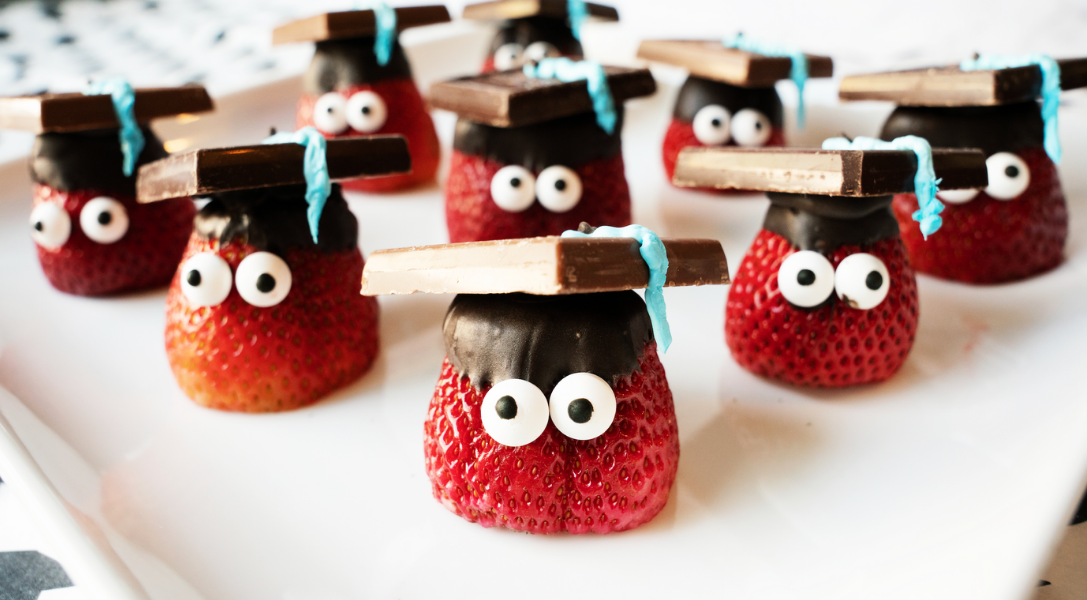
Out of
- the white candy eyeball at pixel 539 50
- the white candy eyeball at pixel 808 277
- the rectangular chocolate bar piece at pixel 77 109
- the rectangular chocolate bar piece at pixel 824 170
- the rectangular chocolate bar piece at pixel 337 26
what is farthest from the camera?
the white candy eyeball at pixel 539 50

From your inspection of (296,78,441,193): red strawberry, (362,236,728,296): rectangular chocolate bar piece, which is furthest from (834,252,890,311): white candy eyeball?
(296,78,441,193): red strawberry

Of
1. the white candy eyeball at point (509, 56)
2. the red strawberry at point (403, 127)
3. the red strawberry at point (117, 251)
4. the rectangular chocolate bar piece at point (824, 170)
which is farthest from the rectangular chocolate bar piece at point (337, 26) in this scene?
the rectangular chocolate bar piece at point (824, 170)

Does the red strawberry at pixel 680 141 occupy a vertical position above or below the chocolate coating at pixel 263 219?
above

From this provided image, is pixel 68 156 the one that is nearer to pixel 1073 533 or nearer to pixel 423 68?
pixel 423 68

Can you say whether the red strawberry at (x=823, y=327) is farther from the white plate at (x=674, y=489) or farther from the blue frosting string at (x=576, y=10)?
the blue frosting string at (x=576, y=10)

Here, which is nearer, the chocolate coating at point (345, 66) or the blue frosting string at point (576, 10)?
the chocolate coating at point (345, 66)

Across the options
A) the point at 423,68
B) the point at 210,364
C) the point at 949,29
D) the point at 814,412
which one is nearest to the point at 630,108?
the point at 423,68

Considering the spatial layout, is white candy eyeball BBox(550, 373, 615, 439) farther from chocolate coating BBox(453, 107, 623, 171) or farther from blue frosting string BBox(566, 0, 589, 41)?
blue frosting string BBox(566, 0, 589, 41)

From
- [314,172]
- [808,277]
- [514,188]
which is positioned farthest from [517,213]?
[808,277]
